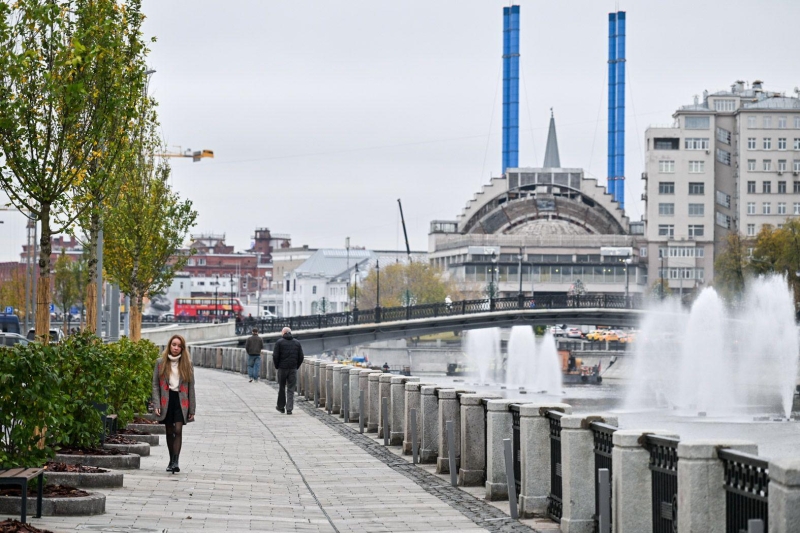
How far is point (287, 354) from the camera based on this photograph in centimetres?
3017

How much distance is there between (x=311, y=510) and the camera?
1415 cm

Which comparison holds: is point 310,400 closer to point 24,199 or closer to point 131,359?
point 131,359

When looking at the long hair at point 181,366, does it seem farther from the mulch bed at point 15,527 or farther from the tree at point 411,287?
the tree at point 411,287

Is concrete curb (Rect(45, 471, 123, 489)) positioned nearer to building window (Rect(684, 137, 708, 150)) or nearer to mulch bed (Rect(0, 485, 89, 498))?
mulch bed (Rect(0, 485, 89, 498))

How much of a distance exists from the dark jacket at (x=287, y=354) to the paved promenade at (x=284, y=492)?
502 centimetres

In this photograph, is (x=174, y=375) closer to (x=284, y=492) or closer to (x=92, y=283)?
(x=284, y=492)

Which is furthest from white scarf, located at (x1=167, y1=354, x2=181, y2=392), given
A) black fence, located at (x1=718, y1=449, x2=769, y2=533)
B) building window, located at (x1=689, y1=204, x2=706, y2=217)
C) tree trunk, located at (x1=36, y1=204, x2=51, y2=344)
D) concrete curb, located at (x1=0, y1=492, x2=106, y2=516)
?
building window, located at (x1=689, y1=204, x2=706, y2=217)

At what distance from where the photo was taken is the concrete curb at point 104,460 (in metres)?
15.7

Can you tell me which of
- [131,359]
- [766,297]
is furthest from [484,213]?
[131,359]

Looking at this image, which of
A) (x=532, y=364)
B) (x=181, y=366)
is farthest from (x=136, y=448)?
(x=532, y=364)

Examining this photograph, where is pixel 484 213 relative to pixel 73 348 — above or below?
above

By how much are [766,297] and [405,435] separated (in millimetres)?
68370

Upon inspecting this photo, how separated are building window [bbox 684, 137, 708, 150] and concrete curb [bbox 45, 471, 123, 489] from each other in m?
134

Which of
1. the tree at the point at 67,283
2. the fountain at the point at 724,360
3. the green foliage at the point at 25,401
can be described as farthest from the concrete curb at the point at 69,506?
the tree at the point at 67,283
